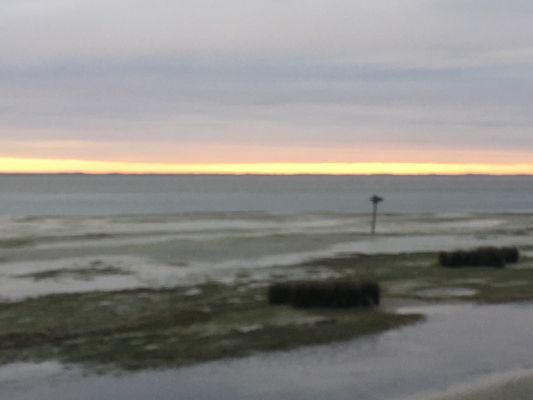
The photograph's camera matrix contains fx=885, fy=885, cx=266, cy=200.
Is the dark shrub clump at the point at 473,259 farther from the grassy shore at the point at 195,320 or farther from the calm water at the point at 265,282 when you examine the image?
the calm water at the point at 265,282

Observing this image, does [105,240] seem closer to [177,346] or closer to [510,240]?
[510,240]

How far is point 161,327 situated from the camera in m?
21.5

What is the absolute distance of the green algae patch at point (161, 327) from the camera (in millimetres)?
18703

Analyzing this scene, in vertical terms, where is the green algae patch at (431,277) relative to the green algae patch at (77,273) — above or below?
above

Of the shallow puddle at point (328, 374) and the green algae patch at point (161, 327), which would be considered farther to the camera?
the green algae patch at point (161, 327)

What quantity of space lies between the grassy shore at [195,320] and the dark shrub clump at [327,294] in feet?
1.51

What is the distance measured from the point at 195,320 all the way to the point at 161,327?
45.5 inches

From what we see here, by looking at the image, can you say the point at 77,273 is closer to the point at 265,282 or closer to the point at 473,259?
the point at 265,282

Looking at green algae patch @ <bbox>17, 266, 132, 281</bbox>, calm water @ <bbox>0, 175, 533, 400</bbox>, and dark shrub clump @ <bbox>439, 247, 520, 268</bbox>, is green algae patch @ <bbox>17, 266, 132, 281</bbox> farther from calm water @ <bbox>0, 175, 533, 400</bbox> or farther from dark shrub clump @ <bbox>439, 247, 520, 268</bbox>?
dark shrub clump @ <bbox>439, 247, 520, 268</bbox>

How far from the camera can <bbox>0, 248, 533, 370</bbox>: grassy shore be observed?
18.9 m

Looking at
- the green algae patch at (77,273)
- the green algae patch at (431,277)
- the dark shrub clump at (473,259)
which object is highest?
the dark shrub clump at (473,259)

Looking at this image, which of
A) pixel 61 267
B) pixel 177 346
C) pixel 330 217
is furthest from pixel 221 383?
pixel 330 217

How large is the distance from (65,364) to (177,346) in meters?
2.57

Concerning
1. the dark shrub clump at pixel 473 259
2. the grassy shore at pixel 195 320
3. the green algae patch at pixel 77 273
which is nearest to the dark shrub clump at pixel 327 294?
the grassy shore at pixel 195 320
